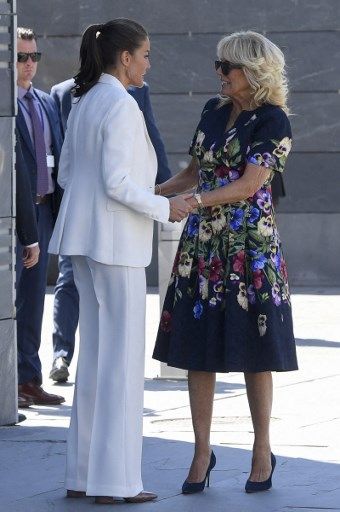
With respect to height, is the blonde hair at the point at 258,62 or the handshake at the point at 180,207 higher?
the blonde hair at the point at 258,62

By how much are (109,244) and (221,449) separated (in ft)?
5.48

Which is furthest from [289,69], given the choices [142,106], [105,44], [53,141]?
[105,44]

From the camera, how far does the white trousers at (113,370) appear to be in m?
5.48

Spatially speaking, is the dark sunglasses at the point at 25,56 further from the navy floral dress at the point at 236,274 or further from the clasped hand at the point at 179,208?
the clasped hand at the point at 179,208

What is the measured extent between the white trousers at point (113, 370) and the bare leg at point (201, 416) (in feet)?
1.09

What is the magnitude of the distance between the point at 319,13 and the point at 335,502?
1015 cm

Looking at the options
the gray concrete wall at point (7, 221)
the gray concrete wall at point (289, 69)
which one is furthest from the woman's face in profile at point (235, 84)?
the gray concrete wall at point (289, 69)

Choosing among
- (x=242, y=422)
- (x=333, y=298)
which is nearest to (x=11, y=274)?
(x=242, y=422)

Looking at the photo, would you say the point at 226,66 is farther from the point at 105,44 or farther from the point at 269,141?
the point at 105,44

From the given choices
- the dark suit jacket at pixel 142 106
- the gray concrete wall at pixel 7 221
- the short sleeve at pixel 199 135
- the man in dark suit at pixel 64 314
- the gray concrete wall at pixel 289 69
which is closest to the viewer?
the short sleeve at pixel 199 135

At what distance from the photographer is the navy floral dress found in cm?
566

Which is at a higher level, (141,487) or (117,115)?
(117,115)

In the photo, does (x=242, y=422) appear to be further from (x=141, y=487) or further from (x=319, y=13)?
(x=319, y=13)

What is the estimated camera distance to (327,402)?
8.03m
